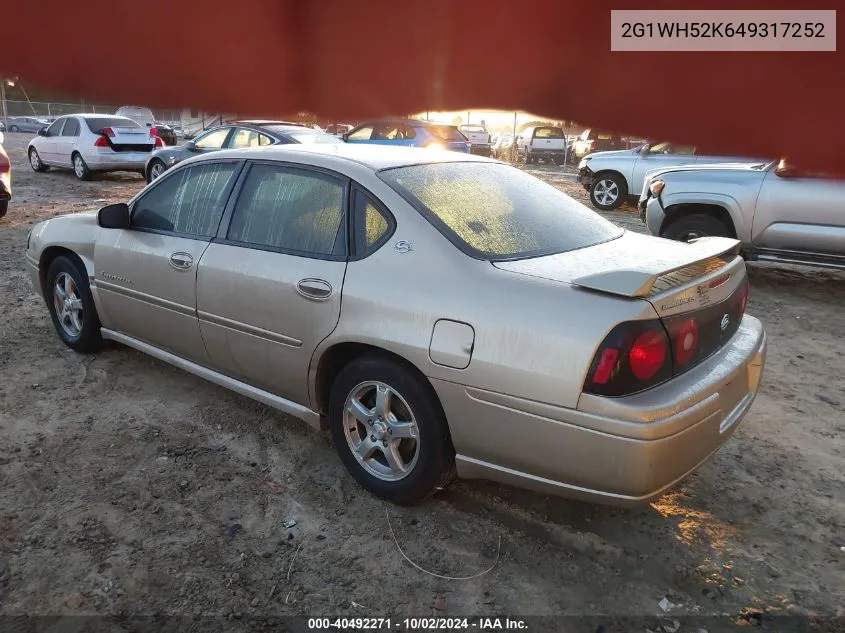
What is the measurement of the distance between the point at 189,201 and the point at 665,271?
8.22 feet

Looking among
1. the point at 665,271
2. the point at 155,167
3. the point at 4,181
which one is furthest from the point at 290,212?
the point at 155,167

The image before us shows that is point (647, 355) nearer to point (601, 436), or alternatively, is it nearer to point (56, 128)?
point (601, 436)

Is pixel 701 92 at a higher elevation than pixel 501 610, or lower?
higher

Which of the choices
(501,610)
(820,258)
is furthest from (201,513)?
(820,258)

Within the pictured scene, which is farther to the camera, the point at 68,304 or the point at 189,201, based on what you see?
the point at 68,304

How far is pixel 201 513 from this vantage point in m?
2.70

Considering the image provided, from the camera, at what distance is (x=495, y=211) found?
2867 millimetres

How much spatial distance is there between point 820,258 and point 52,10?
6.58 meters

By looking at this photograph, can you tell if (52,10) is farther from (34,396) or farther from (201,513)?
(34,396)

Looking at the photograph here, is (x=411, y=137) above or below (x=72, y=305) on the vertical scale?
above

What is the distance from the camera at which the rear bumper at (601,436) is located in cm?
208

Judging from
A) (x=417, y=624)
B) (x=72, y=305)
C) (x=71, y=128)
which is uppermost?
(x=71, y=128)

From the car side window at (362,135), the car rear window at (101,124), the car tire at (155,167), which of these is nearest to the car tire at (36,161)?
the car rear window at (101,124)

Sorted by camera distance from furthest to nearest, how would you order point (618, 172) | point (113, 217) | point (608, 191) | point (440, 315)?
point (608, 191) < point (618, 172) < point (113, 217) < point (440, 315)
